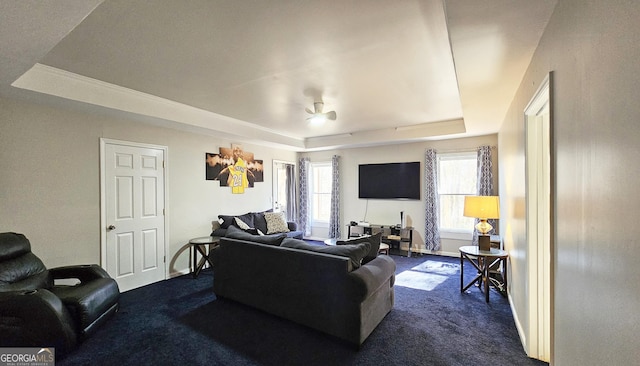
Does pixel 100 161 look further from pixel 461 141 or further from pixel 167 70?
pixel 461 141

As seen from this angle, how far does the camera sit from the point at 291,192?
278 inches

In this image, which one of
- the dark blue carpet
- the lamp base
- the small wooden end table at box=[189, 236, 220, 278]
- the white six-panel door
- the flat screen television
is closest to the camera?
the dark blue carpet

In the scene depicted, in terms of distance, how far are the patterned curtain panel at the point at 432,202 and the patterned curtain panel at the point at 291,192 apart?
3310mm

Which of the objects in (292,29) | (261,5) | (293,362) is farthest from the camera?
(293,362)

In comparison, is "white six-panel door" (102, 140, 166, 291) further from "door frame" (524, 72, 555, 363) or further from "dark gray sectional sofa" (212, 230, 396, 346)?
"door frame" (524, 72, 555, 363)

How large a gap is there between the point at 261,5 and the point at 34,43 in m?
1.61

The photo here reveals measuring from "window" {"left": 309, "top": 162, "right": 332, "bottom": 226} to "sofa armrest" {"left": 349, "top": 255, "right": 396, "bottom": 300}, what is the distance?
421cm

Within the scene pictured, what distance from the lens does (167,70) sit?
2730mm

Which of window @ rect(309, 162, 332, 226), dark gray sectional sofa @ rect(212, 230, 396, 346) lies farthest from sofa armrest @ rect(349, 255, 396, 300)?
window @ rect(309, 162, 332, 226)

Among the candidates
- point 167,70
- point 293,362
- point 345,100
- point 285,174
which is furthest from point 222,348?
point 285,174

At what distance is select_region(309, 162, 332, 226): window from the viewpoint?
23.5ft

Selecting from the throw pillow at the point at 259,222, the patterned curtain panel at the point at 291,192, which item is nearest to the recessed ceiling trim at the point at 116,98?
the throw pillow at the point at 259,222

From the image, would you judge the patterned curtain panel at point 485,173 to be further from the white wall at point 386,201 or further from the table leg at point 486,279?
the table leg at point 486,279

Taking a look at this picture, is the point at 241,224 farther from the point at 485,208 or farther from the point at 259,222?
the point at 485,208
